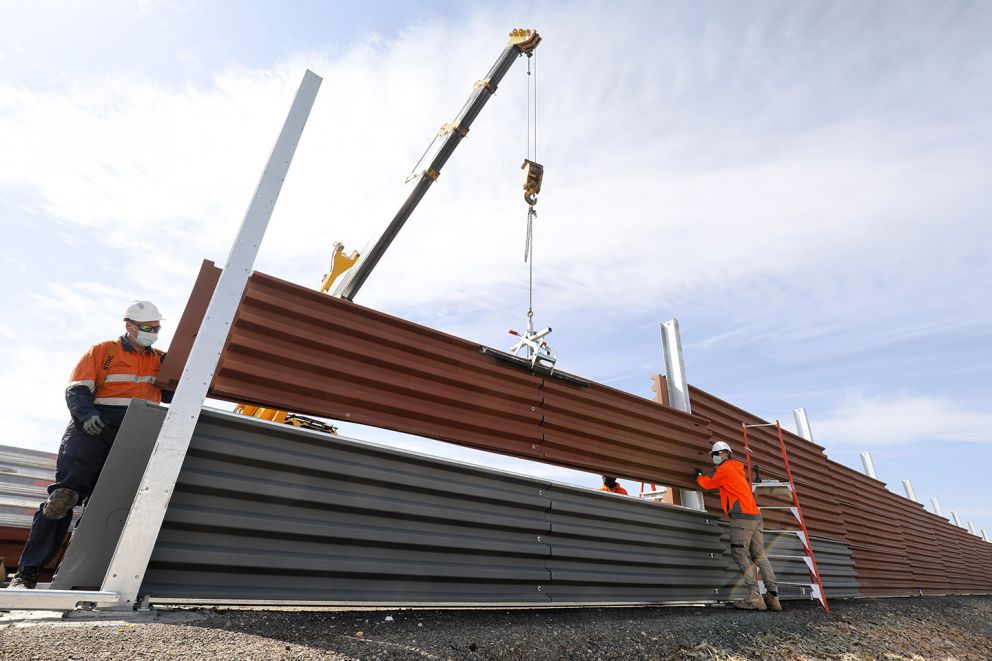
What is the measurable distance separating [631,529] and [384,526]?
2.64 metres

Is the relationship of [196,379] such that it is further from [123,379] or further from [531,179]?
[531,179]

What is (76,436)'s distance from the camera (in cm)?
296

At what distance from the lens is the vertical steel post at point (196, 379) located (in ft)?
7.59

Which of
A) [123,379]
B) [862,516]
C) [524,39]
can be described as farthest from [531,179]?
[862,516]

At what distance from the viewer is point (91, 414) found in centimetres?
293

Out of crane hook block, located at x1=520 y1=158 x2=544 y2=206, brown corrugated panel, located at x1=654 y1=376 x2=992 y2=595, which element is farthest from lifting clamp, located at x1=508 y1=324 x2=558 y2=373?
crane hook block, located at x1=520 y1=158 x2=544 y2=206

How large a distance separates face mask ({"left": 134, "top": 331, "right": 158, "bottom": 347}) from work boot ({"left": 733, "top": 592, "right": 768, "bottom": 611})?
6301mm

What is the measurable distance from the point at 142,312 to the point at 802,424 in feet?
39.9

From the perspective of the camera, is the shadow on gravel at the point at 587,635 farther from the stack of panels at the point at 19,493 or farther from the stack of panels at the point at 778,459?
the stack of panels at the point at 19,493

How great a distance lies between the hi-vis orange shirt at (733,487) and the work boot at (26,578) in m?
5.72

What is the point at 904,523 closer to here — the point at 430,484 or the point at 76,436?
the point at 430,484

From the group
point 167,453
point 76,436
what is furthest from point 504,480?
point 76,436

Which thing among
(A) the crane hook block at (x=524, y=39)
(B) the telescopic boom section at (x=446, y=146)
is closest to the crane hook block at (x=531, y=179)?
(B) the telescopic boom section at (x=446, y=146)

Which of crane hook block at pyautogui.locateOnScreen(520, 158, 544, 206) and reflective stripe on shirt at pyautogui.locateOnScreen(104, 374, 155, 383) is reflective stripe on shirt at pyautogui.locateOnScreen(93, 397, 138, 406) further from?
crane hook block at pyautogui.locateOnScreen(520, 158, 544, 206)
